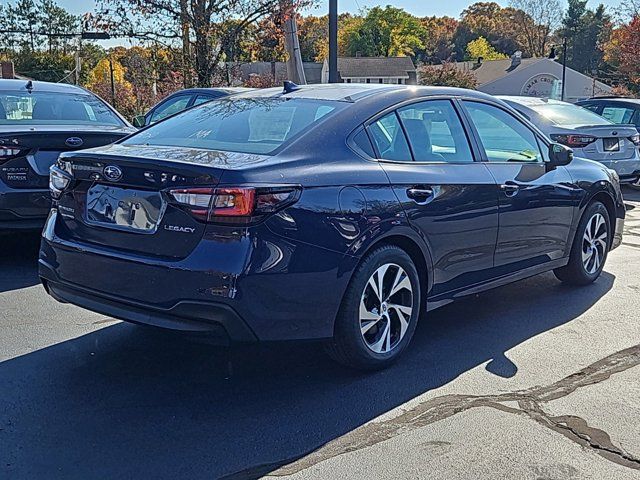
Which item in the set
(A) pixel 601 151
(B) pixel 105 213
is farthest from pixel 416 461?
(A) pixel 601 151

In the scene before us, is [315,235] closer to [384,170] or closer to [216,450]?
[384,170]

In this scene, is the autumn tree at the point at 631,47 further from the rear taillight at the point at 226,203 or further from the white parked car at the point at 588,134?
the rear taillight at the point at 226,203

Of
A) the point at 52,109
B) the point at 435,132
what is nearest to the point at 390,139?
the point at 435,132

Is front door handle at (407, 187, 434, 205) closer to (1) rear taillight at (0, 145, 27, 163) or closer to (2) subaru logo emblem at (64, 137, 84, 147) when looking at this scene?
(2) subaru logo emblem at (64, 137, 84, 147)

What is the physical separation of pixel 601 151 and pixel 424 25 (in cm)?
9640

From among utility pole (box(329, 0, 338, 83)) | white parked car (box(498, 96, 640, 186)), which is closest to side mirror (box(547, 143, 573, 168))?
white parked car (box(498, 96, 640, 186))

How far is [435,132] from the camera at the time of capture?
4703 mm

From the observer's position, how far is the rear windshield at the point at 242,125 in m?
4.07

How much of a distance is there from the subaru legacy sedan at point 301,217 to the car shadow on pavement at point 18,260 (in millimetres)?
1962

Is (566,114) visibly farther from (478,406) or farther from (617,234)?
(478,406)

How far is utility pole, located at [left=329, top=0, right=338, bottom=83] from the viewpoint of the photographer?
13703 mm

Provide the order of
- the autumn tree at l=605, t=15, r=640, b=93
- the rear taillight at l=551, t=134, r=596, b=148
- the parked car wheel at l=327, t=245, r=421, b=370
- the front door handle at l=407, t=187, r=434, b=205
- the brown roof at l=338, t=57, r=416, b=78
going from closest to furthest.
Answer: the parked car wheel at l=327, t=245, r=421, b=370
the front door handle at l=407, t=187, r=434, b=205
the rear taillight at l=551, t=134, r=596, b=148
the autumn tree at l=605, t=15, r=640, b=93
the brown roof at l=338, t=57, r=416, b=78

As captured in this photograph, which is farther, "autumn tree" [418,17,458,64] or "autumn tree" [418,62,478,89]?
"autumn tree" [418,17,458,64]

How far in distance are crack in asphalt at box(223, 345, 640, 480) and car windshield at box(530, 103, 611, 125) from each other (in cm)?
753
